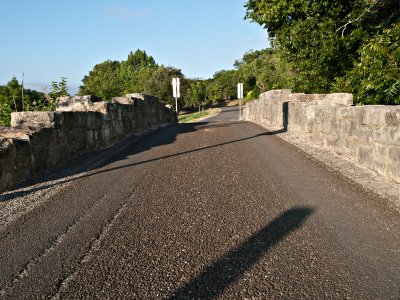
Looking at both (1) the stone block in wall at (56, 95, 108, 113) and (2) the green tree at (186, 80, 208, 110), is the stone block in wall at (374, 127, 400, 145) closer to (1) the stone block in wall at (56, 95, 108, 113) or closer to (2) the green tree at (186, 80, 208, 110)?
(1) the stone block in wall at (56, 95, 108, 113)

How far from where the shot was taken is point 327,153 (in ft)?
29.2

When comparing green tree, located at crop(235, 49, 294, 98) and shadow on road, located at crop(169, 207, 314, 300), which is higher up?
green tree, located at crop(235, 49, 294, 98)

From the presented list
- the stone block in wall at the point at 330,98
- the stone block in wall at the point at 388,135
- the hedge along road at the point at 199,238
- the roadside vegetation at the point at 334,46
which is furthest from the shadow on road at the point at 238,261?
the stone block in wall at the point at 330,98

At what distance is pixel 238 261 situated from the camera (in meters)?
3.23

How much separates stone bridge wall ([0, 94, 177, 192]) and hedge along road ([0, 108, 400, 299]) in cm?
56

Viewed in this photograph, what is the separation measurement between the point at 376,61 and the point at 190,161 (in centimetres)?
657

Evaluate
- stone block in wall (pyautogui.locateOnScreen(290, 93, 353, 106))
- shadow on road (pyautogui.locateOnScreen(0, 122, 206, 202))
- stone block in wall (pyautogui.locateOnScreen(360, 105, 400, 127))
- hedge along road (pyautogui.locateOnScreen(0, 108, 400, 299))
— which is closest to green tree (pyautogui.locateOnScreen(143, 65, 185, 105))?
stone block in wall (pyautogui.locateOnScreen(290, 93, 353, 106))

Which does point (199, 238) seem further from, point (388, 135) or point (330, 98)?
point (330, 98)

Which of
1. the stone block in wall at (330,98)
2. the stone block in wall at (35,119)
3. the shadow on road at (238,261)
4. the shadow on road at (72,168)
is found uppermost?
the stone block in wall at (330,98)

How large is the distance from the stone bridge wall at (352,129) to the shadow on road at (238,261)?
97.5 inches

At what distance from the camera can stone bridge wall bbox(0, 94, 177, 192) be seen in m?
6.29

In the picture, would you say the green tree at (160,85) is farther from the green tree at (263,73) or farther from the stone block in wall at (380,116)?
the stone block in wall at (380,116)

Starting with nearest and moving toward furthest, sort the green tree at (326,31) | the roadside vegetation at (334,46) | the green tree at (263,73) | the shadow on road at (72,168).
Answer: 1. the shadow on road at (72,168)
2. the roadside vegetation at (334,46)
3. the green tree at (326,31)
4. the green tree at (263,73)

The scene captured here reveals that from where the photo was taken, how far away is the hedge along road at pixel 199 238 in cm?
285
